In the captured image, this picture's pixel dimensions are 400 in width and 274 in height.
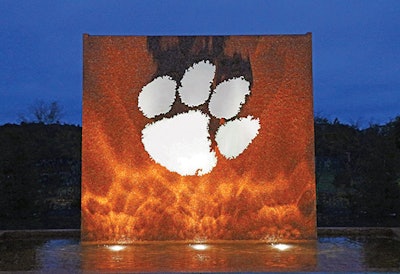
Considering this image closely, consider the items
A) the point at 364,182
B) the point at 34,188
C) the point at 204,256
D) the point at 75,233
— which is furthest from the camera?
the point at 34,188

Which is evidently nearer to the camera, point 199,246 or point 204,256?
point 204,256

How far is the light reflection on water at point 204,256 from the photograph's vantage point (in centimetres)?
519

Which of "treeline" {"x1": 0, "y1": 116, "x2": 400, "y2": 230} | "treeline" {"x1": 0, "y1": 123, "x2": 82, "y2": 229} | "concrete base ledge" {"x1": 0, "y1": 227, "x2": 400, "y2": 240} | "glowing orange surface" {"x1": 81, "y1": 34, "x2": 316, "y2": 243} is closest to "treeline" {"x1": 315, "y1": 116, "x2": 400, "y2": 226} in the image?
"treeline" {"x1": 0, "y1": 116, "x2": 400, "y2": 230}

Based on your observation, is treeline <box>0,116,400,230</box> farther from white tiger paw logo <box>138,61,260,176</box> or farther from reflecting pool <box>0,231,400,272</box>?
white tiger paw logo <box>138,61,260,176</box>

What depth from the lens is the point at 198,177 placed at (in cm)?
698

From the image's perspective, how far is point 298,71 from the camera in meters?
6.98

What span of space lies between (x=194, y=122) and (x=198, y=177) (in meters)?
0.71

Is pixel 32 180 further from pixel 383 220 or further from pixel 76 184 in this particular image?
pixel 383 220

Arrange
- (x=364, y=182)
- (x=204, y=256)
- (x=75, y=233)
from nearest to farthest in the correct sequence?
(x=204, y=256) → (x=75, y=233) → (x=364, y=182)

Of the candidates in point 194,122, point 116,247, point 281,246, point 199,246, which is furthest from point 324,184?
point 116,247

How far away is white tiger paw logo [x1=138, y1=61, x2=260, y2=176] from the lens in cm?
696

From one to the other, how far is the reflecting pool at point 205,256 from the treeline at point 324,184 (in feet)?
6.92

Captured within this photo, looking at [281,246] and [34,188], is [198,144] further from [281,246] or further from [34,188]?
[34,188]

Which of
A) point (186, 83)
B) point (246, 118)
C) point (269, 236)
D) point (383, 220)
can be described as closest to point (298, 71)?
point (246, 118)
